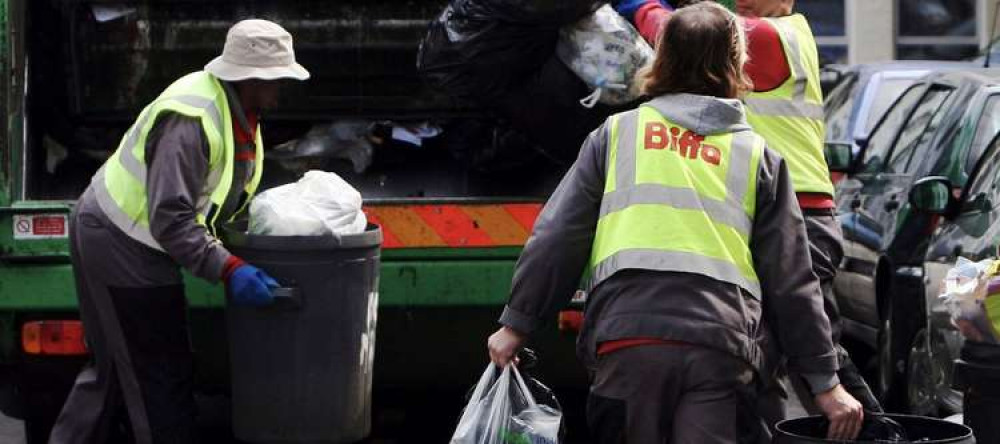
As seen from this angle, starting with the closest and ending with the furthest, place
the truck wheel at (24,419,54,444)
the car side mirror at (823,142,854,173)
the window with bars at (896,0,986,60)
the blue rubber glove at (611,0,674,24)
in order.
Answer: the blue rubber glove at (611,0,674,24)
the truck wheel at (24,419,54,444)
the car side mirror at (823,142,854,173)
the window with bars at (896,0,986,60)

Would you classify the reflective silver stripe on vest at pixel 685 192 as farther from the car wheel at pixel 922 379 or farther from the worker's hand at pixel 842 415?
the car wheel at pixel 922 379

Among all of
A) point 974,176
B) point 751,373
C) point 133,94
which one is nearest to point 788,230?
point 751,373

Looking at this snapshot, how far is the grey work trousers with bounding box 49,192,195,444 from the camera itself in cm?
589

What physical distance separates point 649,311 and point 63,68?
12.6 feet

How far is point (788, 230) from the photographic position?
171 inches

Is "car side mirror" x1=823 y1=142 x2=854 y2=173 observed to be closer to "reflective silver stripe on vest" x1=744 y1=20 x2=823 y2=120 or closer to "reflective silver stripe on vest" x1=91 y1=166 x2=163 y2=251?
Result: "reflective silver stripe on vest" x1=744 y1=20 x2=823 y2=120

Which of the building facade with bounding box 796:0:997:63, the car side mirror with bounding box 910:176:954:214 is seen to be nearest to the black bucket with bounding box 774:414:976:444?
the car side mirror with bounding box 910:176:954:214

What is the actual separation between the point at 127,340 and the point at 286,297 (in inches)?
20.7

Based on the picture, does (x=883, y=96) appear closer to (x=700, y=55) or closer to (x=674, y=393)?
(x=700, y=55)

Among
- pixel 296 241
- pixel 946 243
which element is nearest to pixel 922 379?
pixel 946 243

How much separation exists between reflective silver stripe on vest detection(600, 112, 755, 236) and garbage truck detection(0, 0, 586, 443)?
2.31 m

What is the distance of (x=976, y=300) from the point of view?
14.5 feet

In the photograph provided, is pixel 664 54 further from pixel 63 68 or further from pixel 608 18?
pixel 63 68

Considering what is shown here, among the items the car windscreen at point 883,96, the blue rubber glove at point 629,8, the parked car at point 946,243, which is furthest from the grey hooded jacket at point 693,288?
the car windscreen at point 883,96
